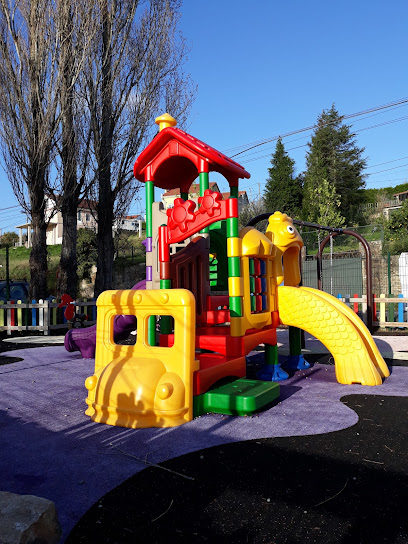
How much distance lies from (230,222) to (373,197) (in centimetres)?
4054

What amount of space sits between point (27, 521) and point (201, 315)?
3643 millimetres

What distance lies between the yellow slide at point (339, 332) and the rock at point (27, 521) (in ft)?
12.9

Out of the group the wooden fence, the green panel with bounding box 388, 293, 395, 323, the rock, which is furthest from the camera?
the wooden fence

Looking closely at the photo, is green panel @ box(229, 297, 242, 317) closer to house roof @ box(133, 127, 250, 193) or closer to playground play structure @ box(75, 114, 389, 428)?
playground play structure @ box(75, 114, 389, 428)

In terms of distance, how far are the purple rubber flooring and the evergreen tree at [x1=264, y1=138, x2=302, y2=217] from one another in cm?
3018

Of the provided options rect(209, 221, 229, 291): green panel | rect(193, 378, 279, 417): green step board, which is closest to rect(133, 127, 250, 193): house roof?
rect(209, 221, 229, 291): green panel

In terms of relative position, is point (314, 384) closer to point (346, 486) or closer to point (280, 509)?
point (346, 486)

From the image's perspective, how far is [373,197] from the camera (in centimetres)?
4100

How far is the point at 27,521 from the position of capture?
1.63m

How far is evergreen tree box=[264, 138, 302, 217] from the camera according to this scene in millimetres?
34688

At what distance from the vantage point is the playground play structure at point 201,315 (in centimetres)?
359

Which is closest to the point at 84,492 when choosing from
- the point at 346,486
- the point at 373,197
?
the point at 346,486

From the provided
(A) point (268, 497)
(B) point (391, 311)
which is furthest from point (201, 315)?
(B) point (391, 311)

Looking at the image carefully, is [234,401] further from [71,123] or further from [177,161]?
[71,123]
